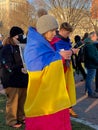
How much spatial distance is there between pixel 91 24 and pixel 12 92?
2767cm

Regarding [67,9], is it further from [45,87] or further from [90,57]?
[45,87]

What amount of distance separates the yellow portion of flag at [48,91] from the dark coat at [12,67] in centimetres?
205

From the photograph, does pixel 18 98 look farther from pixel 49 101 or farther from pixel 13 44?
pixel 49 101

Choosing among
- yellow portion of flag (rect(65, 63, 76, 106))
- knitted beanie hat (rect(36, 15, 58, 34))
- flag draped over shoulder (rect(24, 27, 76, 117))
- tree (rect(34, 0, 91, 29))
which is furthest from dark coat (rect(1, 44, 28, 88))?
tree (rect(34, 0, 91, 29))

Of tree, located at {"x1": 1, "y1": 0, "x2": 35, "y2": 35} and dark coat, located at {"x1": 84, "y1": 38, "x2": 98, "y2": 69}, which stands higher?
tree, located at {"x1": 1, "y1": 0, "x2": 35, "y2": 35}

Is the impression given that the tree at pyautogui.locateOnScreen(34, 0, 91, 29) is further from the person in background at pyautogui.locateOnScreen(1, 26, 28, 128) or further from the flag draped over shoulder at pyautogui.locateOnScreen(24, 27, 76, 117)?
the flag draped over shoulder at pyautogui.locateOnScreen(24, 27, 76, 117)

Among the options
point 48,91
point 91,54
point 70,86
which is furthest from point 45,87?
point 91,54

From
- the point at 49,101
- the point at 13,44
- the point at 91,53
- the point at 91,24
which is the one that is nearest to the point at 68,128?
the point at 49,101

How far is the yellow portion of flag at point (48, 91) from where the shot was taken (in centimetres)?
419

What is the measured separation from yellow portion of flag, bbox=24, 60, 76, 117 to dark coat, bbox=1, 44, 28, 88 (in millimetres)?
2053

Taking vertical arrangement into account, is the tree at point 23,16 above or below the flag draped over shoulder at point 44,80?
above

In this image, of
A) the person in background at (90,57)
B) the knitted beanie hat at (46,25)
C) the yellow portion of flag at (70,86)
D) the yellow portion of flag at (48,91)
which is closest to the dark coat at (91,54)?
the person in background at (90,57)

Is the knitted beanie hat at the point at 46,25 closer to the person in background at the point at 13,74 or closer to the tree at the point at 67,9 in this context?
the person in background at the point at 13,74

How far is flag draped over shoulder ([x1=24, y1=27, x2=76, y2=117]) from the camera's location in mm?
4195
